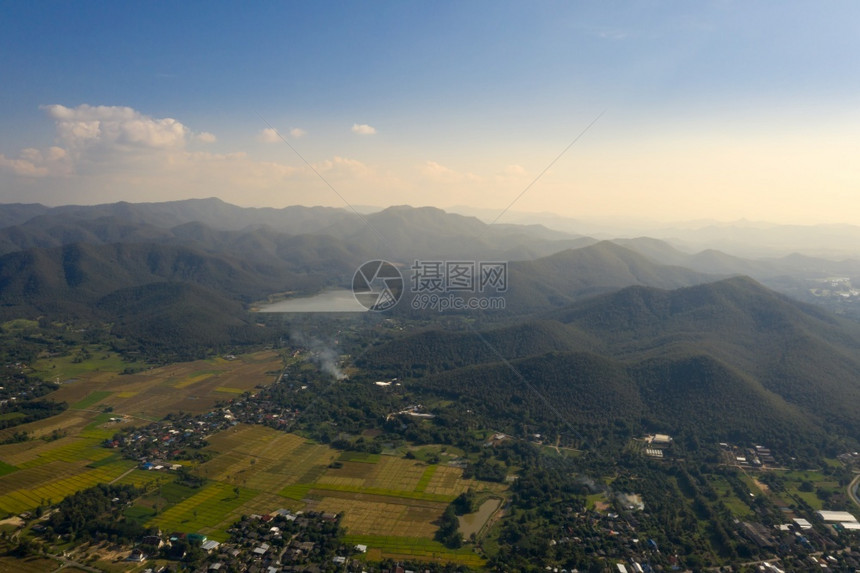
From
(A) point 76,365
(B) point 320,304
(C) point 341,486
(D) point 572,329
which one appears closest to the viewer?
(C) point 341,486

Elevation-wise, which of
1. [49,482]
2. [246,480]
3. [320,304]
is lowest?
[246,480]

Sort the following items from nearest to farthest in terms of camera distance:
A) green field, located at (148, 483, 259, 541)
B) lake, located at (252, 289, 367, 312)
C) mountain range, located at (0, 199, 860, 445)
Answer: green field, located at (148, 483, 259, 541) → mountain range, located at (0, 199, 860, 445) → lake, located at (252, 289, 367, 312)

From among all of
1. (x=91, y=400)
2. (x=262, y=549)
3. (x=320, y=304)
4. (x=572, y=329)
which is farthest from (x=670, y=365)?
(x=320, y=304)

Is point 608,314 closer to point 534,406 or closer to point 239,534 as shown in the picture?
point 534,406

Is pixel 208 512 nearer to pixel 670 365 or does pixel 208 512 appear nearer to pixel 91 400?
pixel 91 400

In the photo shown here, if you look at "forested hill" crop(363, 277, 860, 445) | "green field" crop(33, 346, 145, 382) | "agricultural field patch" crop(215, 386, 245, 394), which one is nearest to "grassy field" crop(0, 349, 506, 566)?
"agricultural field patch" crop(215, 386, 245, 394)

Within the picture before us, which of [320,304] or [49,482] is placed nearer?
[49,482]

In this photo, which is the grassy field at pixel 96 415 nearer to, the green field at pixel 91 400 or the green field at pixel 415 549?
the green field at pixel 91 400

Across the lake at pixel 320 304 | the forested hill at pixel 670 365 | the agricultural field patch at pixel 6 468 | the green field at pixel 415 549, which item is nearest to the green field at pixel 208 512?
the green field at pixel 415 549

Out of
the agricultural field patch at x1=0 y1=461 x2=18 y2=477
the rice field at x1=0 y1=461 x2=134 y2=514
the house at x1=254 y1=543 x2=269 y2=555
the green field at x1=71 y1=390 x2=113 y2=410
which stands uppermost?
the green field at x1=71 y1=390 x2=113 y2=410

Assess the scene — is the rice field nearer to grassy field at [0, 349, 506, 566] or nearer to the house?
grassy field at [0, 349, 506, 566]

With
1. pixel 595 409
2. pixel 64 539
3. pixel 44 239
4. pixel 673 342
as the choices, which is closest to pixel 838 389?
pixel 673 342
